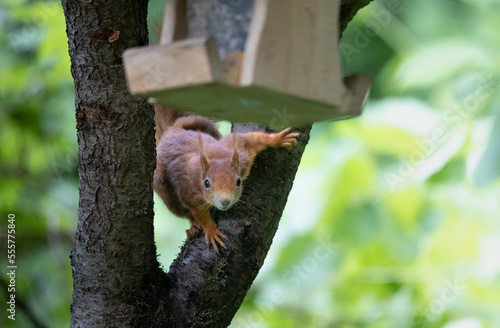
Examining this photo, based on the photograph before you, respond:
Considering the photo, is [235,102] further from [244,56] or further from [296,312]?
[296,312]

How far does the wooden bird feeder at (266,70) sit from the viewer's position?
3.51 ft

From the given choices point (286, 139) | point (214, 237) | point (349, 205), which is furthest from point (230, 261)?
point (349, 205)

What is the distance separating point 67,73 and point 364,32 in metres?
2.35

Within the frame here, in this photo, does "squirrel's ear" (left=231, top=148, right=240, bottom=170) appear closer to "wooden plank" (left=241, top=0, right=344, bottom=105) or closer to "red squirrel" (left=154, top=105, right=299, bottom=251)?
"red squirrel" (left=154, top=105, right=299, bottom=251)

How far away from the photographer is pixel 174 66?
3.57 feet

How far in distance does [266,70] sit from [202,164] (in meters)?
1.14

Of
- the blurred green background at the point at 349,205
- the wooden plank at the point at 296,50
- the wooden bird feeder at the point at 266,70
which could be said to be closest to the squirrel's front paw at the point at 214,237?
the wooden bird feeder at the point at 266,70

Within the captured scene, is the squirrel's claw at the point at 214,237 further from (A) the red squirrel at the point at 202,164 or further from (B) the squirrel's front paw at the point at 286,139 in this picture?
(B) the squirrel's front paw at the point at 286,139

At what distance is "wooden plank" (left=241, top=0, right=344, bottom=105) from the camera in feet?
3.60

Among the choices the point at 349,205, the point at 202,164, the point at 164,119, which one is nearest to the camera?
the point at 202,164

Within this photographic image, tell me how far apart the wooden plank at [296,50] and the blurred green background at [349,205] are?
138 centimetres

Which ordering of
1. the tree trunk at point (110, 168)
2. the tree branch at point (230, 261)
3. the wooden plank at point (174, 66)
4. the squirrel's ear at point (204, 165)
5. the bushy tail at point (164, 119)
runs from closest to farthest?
1. the wooden plank at point (174, 66)
2. the tree trunk at point (110, 168)
3. the tree branch at point (230, 261)
4. the squirrel's ear at point (204, 165)
5. the bushy tail at point (164, 119)

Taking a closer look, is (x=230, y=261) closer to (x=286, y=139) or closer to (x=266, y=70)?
(x=286, y=139)

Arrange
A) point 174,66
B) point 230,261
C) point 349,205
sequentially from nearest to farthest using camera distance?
1. point 174,66
2. point 230,261
3. point 349,205
